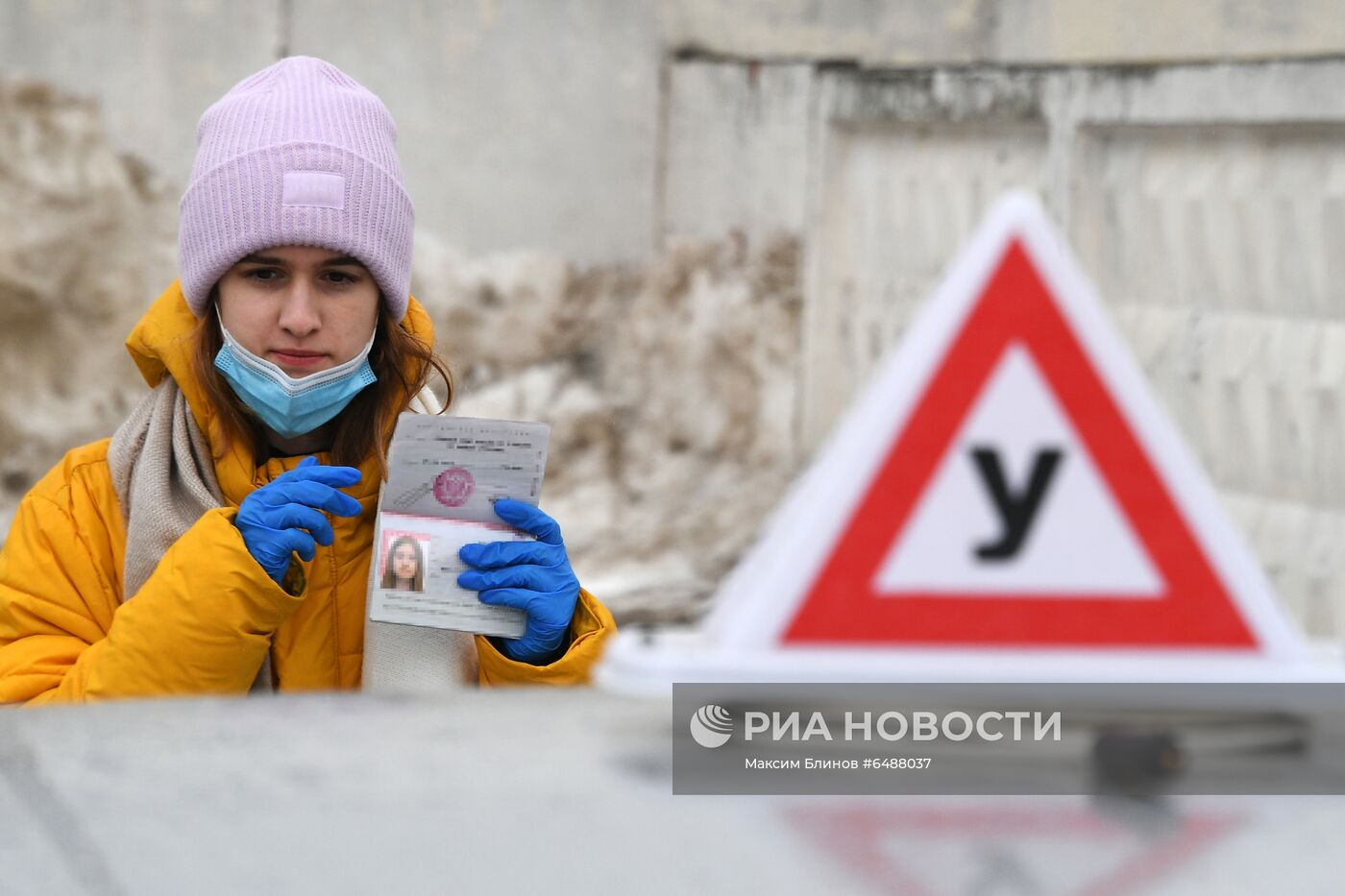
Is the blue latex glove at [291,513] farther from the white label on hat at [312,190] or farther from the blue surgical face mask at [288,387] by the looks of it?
the white label on hat at [312,190]

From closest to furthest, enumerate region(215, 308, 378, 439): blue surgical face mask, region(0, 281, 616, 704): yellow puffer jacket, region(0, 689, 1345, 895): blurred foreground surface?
region(0, 689, 1345, 895): blurred foreground surface
region(0, 281, 616, 704): yellow puffer jacket
region(215, 308, 378, 439): blue surgical face mask

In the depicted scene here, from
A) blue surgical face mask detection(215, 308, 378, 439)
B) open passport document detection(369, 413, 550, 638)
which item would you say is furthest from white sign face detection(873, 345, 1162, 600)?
blue surgical face mask detection(215, 308, 378, 439)

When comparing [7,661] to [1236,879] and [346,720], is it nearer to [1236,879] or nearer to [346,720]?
[346,720]

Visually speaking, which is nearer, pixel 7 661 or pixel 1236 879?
pixel 1236 879

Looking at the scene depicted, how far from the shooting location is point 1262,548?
17.5 ft

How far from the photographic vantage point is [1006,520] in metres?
1.43

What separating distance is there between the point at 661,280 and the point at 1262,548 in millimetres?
3028

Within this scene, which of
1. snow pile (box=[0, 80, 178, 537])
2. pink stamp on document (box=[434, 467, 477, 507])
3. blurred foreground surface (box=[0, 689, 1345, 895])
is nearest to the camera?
blurred foreground surface (box=[0, 689, 1345, 895])

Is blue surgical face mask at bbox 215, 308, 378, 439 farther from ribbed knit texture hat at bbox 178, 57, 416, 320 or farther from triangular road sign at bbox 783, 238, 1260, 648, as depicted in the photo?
triangular road sign at bbox 783, 238, 1260, 648

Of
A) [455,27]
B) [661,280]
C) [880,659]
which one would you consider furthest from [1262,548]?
[880,659]

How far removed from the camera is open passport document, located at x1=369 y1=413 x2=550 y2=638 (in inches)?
88.5

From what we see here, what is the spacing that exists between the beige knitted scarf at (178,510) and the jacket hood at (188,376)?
0.06ft

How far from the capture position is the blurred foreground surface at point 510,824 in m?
1.33

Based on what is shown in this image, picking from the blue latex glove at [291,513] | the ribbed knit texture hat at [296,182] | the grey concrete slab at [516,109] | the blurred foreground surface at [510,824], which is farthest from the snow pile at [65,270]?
the blurred foreground surface at [510,824]
